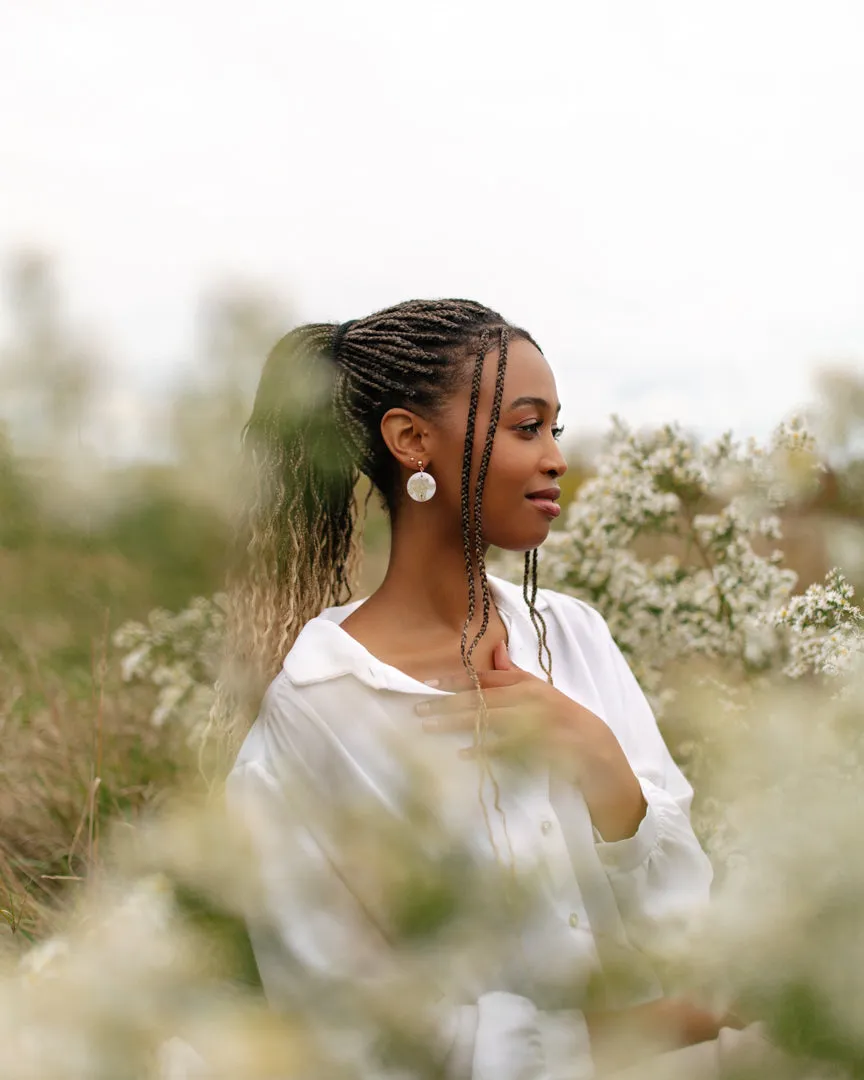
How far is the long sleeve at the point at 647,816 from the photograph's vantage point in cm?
186

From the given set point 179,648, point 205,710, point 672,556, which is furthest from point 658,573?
point 179,648

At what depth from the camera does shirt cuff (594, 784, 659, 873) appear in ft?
6.03

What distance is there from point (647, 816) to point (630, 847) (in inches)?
2.4

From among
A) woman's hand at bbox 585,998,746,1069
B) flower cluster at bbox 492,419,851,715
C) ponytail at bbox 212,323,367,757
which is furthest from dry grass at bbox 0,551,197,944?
woman's hand at bbox 585,998,746,1069

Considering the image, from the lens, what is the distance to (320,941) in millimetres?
1417

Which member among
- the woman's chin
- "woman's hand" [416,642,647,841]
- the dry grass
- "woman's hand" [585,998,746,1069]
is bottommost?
the dry grass

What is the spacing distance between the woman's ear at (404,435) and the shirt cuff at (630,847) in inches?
29.0

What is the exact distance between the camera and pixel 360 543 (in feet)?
8.14

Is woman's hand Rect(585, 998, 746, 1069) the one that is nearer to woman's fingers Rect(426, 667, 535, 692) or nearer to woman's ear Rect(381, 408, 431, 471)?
woman's fingers Rect(426, 667, 535, 692)

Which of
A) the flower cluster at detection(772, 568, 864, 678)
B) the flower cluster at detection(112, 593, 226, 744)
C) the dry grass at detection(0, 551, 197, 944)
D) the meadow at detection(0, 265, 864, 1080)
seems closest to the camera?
the meadow at detection(0, 265, 864, 1080)

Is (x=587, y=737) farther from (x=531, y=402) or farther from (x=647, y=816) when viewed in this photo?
(x=531, y=402)

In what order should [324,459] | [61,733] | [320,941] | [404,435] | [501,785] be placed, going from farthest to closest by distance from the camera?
[61,733], [324,459], [404,435], [320,941], [501,785]

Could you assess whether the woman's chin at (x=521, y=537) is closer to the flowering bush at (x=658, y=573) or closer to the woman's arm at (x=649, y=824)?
the woman's arm at (x=649, y=824)

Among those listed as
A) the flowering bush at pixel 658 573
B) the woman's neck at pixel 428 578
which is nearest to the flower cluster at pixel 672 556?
the flowering bush at pixel 658 573
